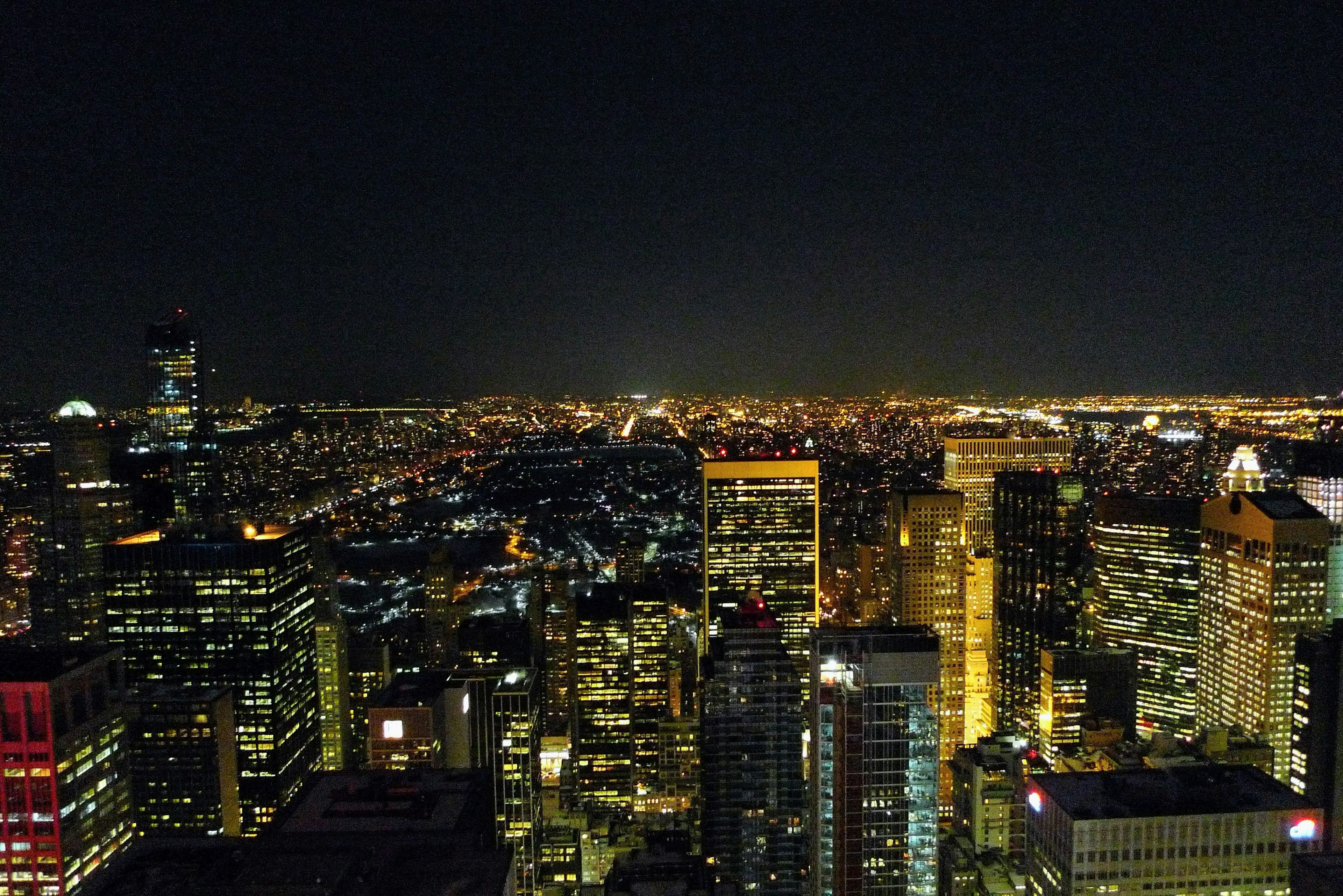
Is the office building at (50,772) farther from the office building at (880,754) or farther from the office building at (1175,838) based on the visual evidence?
the office building at (1175,838)

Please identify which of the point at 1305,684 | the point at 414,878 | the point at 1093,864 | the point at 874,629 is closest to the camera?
the point at 414,878

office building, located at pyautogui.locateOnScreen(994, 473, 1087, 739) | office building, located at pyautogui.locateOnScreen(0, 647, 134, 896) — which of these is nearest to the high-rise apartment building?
office building, located at pyautogui.locateOnScreen(994, 473, 1087, 739)

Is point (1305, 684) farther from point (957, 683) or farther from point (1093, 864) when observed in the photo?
point (957, 683)

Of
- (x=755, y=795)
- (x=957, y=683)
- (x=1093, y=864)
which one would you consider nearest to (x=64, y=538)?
(x=755, y=795)

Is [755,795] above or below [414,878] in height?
below

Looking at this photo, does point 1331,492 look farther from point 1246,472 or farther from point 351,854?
point 351,854

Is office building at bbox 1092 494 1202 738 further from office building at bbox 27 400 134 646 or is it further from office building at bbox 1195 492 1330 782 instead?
office building at bbox 27 400 134 646
